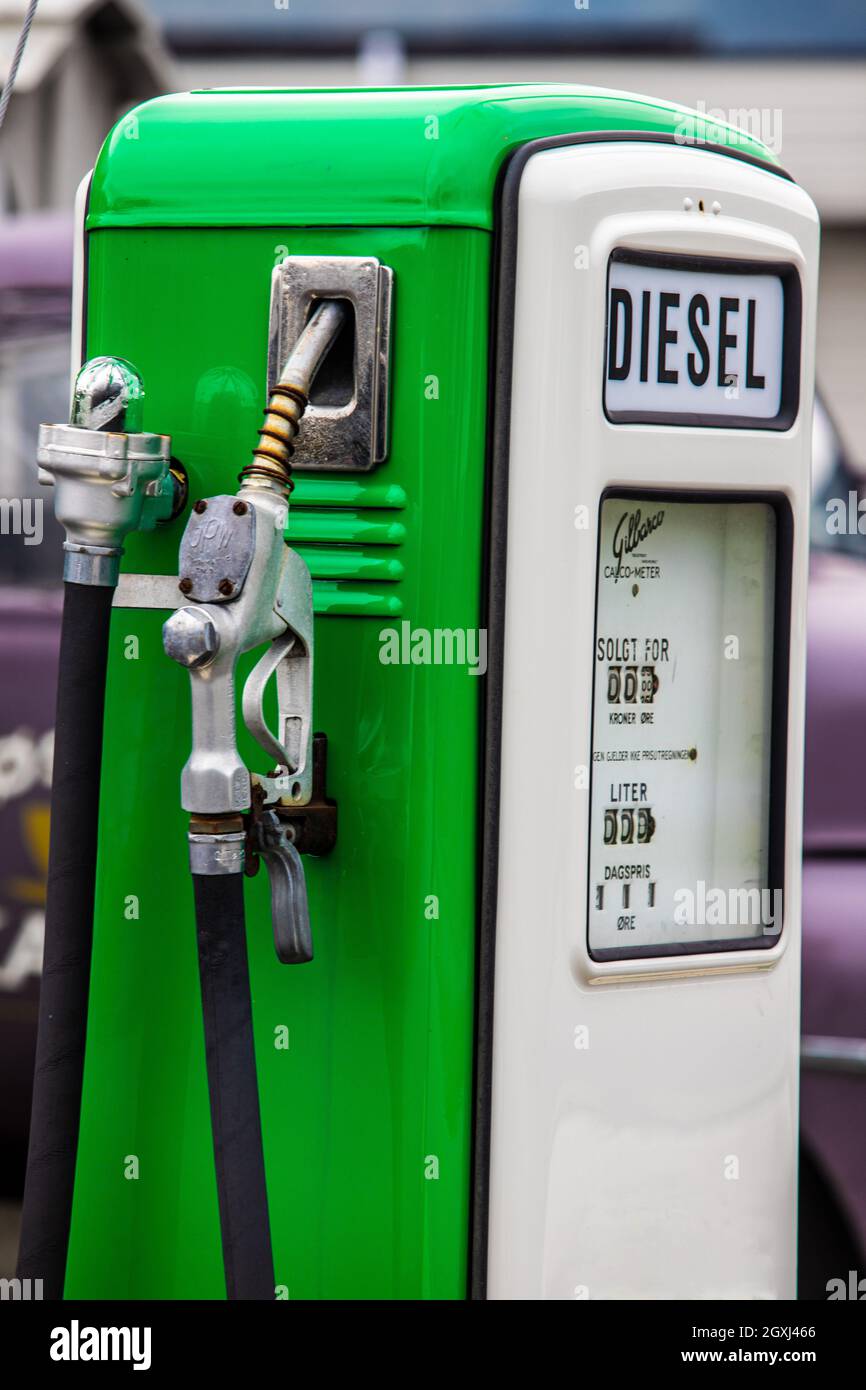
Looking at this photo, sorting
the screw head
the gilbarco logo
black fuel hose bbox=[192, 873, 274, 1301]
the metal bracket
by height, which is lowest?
black fuel hose bbox=[192, 873, 274, 1301]

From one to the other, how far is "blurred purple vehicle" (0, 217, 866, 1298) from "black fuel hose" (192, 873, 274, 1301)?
1.43m

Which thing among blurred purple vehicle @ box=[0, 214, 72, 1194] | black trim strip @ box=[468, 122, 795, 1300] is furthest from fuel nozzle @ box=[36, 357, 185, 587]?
blurred purple vehicle @ box=[0, 214, 72, 1194]

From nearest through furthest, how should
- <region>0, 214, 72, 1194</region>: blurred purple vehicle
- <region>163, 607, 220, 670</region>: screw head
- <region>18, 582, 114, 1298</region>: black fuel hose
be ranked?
<region>163, 607, 220, 670</region>: screw head
<region>18, 582, 114, 1298</region>: black fuel hose
<region>0, 214, 72, 1194</region>: blurred purple vehicle

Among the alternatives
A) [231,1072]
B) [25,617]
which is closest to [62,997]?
[231,1072]

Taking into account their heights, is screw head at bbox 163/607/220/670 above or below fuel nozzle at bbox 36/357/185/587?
below

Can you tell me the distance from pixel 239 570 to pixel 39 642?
2.35m

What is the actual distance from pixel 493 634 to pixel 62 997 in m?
0.64

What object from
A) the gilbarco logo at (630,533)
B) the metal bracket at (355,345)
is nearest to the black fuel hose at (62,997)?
the metal bracket at (355,345)

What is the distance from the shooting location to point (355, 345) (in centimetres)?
206

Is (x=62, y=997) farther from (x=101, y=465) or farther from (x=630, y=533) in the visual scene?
(x=630, y=533)

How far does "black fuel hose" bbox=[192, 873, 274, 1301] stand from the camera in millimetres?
1989

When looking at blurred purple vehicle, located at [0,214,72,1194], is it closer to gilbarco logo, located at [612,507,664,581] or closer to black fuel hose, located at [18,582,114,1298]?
black fuel hose, located at [18,582,114,1298]

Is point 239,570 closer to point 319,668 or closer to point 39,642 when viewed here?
point 319,668

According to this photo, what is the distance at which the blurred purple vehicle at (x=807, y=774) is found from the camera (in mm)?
3189
